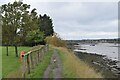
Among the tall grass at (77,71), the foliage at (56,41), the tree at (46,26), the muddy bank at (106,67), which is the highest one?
the tree at (46,26)

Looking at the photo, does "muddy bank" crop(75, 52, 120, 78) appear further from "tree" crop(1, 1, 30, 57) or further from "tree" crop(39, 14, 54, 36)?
"tree" crop(39, 14, 54, 36)

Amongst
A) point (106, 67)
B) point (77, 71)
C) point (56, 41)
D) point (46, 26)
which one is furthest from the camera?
point (46, 26)

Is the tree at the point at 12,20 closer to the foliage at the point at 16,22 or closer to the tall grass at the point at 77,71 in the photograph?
the foliage at the point at 16,22

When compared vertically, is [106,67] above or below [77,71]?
below

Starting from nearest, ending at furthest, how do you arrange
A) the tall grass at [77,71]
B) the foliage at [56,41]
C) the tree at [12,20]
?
1. the tall grass at [77,71]
2. the tree at [12,20]
3. the foliage at [56,41]

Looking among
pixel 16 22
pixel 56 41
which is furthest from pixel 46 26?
pixel 16 22

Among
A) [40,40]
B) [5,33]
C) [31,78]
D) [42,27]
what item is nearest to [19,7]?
[5,33]

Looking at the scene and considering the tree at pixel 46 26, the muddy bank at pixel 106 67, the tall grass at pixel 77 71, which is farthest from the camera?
the tree at pixel 46 26

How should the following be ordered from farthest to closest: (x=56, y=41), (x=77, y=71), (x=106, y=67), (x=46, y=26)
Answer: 1. (x=46, y=26)
2. (x=56, y=41)
3. (x=106, y=67)
4. (x=77, y=71)

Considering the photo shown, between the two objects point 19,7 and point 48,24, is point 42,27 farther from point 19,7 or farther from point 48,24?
point 19,7

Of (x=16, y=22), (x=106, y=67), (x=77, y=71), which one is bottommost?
(x=106, y=67)

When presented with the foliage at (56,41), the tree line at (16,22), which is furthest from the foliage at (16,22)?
the foliage at (56,41)

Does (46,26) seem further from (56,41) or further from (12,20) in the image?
(12,20)

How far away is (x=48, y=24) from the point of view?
101438 mm
